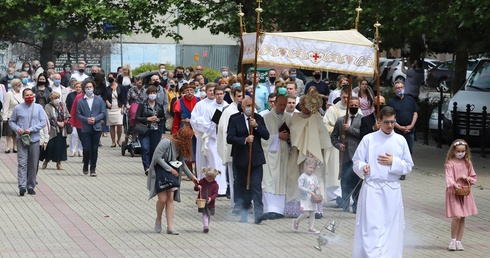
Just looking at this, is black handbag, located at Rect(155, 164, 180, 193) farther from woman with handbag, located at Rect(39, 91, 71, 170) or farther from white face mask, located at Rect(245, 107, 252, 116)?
woman with handbag, located at Rect(39, 91, 71, 170)

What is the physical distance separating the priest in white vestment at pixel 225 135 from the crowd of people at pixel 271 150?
14 mm

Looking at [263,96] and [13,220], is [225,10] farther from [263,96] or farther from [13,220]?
[13,220]

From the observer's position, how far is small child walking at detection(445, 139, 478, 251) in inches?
525

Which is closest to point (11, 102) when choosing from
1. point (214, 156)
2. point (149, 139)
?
point (149, 139)

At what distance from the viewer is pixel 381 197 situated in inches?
461

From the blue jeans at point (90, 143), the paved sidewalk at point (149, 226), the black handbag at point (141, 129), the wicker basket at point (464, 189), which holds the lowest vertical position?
the paved sidewalk at point (149, 226)

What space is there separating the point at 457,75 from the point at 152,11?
10205mm

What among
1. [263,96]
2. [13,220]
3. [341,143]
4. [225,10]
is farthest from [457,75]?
[13,220]

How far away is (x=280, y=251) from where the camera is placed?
13000 mm

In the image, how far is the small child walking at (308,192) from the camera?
14.2 meters

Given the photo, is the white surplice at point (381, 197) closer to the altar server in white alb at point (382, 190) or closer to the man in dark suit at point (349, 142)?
the altar server in white alb at point (382, 190)

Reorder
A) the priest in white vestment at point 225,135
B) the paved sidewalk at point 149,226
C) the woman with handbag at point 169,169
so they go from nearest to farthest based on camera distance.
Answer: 1. the paved sidewalk at point 149,226
2. the woman with handbag at point 169,169
3. the priest in white vestment at point 225,135

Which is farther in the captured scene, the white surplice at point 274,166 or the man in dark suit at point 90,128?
the man in dark suit at point 90,128

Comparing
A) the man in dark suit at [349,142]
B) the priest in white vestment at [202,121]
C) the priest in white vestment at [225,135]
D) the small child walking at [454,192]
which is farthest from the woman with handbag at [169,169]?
the priest in white vestment at [202,121]
